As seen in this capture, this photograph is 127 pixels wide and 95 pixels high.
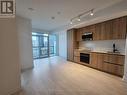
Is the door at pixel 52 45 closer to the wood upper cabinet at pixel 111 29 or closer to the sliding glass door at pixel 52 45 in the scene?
the sliding glass door at pixel 52 45

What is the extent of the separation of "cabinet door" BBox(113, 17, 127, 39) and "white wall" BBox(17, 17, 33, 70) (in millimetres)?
4018

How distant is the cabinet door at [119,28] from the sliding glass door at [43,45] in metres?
6.03

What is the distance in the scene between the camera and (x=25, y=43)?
15.0 feet

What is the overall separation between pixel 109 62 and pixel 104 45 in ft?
3.74

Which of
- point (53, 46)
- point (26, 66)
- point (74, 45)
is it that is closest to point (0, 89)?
point (26, 66)

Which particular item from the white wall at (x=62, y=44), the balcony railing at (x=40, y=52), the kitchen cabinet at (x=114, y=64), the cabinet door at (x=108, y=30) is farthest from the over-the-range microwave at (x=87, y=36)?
the balcony railing at (x=40, y=52)

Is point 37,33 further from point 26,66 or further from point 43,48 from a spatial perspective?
point 26,66

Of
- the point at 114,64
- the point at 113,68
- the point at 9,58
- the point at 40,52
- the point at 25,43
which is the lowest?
the point at 113,68

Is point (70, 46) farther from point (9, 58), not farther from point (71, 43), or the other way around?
point (9, 58)

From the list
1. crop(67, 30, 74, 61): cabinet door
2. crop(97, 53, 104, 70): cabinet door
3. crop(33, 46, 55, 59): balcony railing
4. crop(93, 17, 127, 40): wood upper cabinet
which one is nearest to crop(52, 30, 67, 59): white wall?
crop(33, 46, 55, 59): balcony railing

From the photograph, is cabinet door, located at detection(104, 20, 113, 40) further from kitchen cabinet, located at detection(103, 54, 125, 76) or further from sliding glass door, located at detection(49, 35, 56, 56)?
sliding glass door, located at detection(49, 35, 56, 56)

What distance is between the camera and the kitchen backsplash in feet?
13.1

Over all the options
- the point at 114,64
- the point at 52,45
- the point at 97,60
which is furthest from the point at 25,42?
the point at 52,45

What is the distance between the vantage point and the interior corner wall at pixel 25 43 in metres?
4.35
